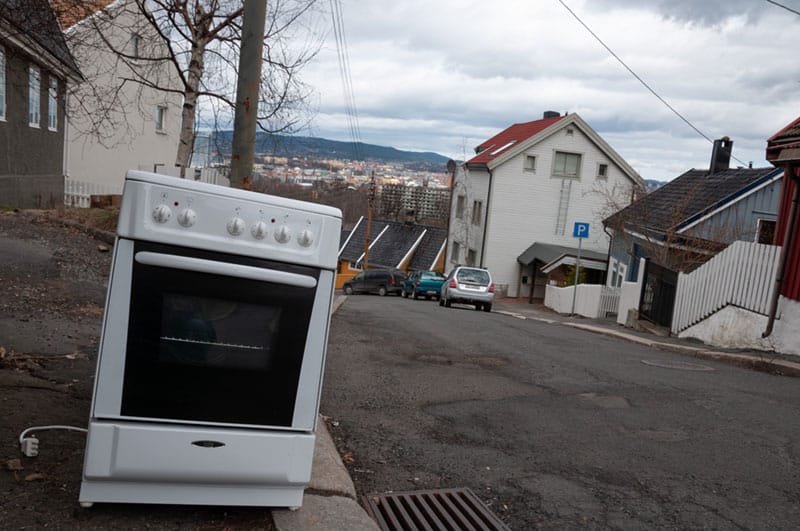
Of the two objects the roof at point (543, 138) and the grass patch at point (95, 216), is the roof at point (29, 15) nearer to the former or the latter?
the grass patch at point (95, 216)

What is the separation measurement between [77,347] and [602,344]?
358 inches

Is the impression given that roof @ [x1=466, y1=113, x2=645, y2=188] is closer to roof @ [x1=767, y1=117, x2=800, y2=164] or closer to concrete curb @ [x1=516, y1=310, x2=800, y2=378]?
roof @ [x1=767, y1=117, x2=800, y2=164]

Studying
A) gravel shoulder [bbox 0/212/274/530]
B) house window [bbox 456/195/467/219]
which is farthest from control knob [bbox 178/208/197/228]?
house window [bbox 456/195/467/219]

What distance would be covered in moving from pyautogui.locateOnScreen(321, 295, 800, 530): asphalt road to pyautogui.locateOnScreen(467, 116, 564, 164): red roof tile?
30.3 meters

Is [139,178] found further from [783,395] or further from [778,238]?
[778,238]

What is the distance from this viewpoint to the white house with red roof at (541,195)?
3766 cm

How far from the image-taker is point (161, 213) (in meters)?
3.24

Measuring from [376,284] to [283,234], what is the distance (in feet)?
108

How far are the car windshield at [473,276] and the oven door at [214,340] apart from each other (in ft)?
68.2

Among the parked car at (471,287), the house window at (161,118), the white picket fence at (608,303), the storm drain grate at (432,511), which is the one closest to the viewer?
the storm drain grate at (432,511)

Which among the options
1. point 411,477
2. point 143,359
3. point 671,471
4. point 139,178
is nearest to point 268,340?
point 143,359

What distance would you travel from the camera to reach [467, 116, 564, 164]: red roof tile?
39219 millimetres

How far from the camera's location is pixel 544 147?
37969 mm

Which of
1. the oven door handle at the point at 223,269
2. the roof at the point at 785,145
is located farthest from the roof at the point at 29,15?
the roof at the point at 785,145
